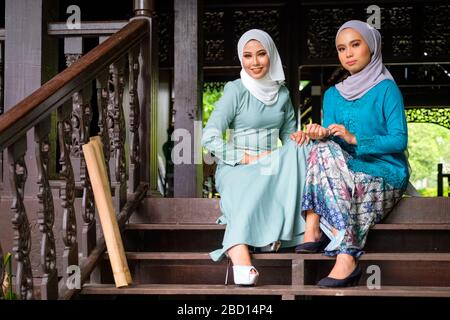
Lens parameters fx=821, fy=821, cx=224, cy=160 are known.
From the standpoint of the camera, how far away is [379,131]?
381cm

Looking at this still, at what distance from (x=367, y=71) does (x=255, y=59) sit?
53 cm

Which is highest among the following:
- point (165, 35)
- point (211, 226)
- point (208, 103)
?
point (165, 35)

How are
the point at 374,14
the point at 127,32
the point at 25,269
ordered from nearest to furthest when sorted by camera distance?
Answer: the point at 25,269 → the point at 127,32 → the point at 374,14

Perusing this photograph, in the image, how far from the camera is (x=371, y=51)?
3805mm

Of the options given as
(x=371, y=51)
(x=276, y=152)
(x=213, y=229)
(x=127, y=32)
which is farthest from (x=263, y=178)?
(x=127, y=32)

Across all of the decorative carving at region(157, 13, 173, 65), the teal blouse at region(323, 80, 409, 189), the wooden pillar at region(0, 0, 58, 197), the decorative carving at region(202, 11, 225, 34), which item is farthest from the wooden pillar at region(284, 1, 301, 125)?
the teal blouse at region(323, 80, 409, 189)

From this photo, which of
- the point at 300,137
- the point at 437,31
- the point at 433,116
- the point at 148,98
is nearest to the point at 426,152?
the point at 433,116

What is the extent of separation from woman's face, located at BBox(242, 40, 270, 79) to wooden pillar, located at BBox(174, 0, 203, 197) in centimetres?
75

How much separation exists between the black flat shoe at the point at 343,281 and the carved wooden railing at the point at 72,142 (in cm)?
99

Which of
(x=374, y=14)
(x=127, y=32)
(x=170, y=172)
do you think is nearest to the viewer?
(x=127, y=32)

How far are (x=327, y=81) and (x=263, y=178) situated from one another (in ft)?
21.2

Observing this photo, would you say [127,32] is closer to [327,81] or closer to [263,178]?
[263,178]

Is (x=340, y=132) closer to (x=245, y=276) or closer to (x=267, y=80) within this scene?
(x=267, y=80)

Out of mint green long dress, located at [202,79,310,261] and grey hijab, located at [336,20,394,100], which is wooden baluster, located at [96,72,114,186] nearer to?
mint green long dress, located at [202,79,310,261]
